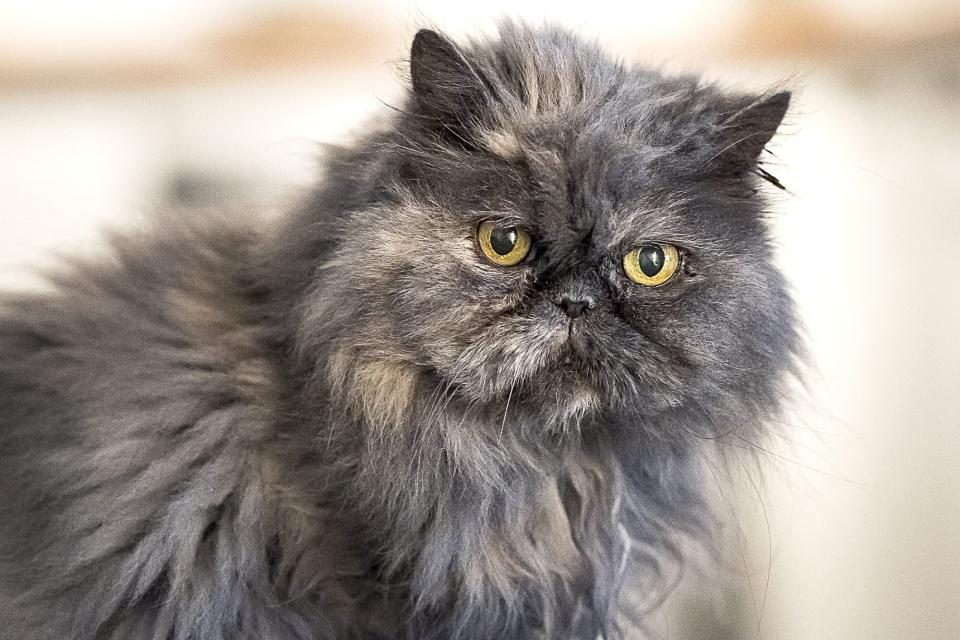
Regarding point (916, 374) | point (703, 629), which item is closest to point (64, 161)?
point (703, 629)

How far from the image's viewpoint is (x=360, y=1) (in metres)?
1.74

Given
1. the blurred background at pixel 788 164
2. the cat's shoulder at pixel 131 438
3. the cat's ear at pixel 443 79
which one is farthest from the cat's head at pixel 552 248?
the blurred background at pixel 788 164

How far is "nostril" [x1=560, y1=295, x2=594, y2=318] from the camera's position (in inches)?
40.8

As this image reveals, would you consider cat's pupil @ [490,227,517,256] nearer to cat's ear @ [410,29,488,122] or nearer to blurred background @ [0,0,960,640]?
cat's ear @ [410,29,488,122]

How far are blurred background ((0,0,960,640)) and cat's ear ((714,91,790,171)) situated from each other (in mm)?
492

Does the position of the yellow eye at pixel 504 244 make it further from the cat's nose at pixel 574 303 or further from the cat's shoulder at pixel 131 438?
the cat's shoulder at pixel 131 438

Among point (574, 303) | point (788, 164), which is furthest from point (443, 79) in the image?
point (788, 164)

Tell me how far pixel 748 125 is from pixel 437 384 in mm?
500

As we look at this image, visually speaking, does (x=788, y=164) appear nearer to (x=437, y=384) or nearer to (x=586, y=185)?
(x=586, y=185)

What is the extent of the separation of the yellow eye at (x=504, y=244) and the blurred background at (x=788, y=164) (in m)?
0.67

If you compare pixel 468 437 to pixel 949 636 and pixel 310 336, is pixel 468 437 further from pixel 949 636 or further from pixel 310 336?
pixel 949 636

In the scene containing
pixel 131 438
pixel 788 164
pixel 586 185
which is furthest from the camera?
pixel 788 164

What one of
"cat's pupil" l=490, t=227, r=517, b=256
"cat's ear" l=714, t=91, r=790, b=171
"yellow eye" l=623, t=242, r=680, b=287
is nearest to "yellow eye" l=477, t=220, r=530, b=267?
"cat's pupil" l=490, t=227, r=517, b=256

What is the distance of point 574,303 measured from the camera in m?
1.04
